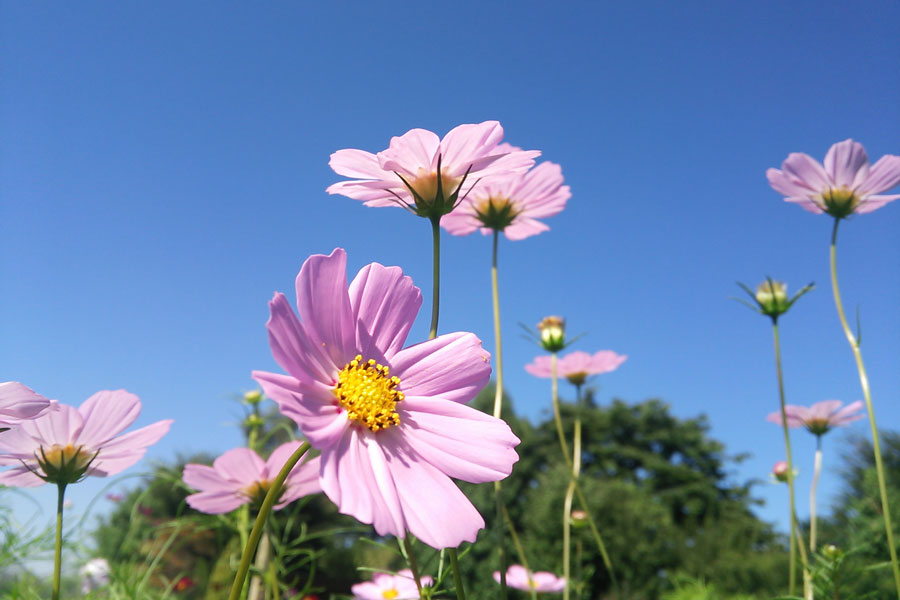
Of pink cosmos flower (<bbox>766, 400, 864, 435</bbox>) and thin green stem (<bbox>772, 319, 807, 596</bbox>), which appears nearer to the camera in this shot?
thin green stem (<bbox>772, 319, 807, 596</bbox>)

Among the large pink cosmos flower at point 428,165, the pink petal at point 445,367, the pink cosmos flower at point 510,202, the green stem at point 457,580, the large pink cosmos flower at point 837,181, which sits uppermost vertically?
the large pink cosmos flower at point 837,181

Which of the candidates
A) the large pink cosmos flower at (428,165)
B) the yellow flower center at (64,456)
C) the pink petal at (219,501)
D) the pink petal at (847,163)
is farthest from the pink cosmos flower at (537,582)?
the large pink cosmos flower at (428,165)

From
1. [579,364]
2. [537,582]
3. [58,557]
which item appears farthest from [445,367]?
[537,582]

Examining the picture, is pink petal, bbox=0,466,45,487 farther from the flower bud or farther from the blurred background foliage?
the flower bud

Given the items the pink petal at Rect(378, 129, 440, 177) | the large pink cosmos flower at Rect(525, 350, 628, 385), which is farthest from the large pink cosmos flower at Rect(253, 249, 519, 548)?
the large pink cosmos flower at Rect(525, 350, 628, 385)

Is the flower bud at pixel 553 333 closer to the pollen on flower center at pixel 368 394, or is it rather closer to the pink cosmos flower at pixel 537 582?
the pink cosmos flower at pixel 537 582
